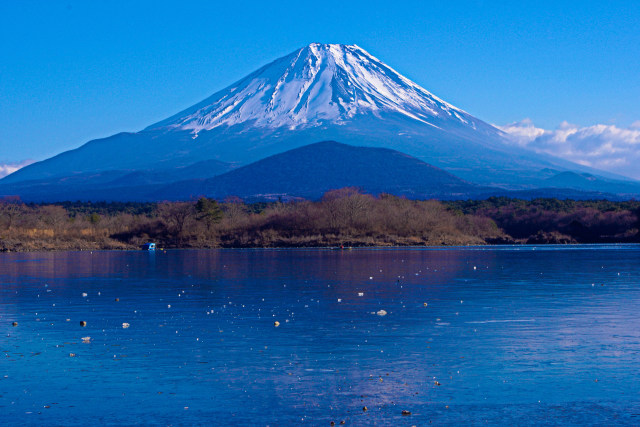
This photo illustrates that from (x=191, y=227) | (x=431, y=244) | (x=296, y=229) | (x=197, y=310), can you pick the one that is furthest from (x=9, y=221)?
(x=197, y=310)

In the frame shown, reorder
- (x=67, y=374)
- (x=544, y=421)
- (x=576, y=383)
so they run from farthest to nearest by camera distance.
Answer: (x=67, y=374) < (x=576, y=383) < (x=544, y=421)

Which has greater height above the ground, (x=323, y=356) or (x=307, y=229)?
(x=307, y=229)

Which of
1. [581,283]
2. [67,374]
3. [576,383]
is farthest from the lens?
[581,283]

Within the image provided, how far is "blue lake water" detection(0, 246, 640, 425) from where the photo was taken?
12664 millimetres

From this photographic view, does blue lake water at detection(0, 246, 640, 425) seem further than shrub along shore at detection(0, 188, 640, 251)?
No

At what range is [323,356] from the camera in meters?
16.6

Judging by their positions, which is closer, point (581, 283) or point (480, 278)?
point (581, 283)

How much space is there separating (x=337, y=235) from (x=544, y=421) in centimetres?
7655

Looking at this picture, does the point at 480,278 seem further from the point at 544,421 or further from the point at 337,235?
the point at 337,235

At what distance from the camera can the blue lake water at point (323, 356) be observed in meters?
12.7

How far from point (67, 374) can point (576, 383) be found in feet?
28.7

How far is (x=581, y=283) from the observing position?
111ft

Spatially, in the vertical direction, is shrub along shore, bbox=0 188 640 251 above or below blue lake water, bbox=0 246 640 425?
above

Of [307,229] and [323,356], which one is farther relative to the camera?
[307,229]
